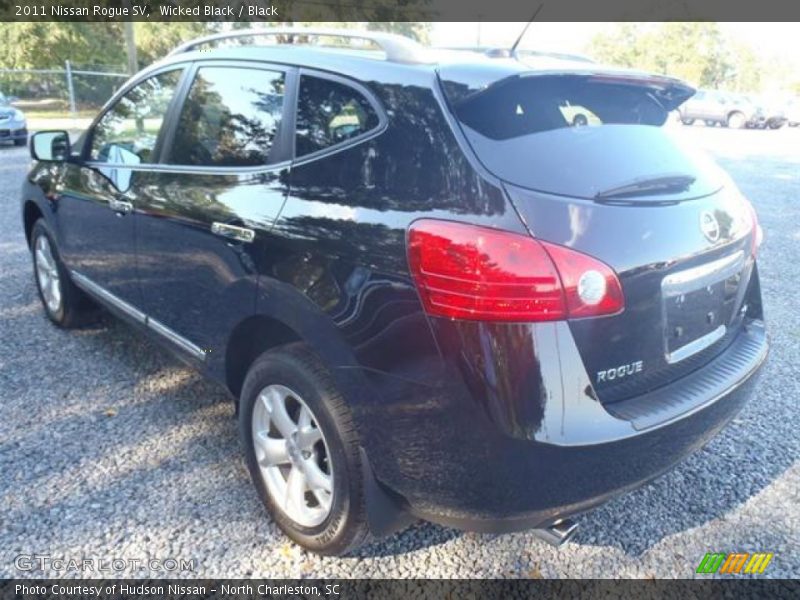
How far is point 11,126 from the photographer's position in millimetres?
14141

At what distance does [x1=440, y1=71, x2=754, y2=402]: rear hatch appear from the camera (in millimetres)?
1812

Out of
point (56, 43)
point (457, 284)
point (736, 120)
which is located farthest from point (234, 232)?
point (56, 43)

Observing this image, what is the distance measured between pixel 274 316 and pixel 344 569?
952 millimetres

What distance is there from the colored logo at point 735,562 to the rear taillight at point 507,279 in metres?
1.23

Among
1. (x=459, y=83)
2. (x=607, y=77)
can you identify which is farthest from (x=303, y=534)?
(x=607, y=77)

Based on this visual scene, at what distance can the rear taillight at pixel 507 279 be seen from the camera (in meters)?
1.73

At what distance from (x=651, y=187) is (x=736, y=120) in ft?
107

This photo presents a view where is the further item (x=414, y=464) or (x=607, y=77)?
(x=607, y=77)

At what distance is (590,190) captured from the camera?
6.16ft

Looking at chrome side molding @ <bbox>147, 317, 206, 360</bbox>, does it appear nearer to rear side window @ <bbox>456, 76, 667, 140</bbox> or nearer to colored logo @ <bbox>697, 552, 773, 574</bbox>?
rear side window @ <bbox>456, 76, 667, 140</bbox>

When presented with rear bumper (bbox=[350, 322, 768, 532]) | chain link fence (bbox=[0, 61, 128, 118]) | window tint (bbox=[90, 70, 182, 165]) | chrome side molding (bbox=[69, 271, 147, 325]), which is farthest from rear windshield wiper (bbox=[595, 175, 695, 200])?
chain link fence (bbox=[0, 61, 128, 118])

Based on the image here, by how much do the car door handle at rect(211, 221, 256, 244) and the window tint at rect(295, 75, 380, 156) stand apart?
35cm

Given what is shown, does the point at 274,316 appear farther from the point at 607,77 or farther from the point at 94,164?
the point at 94,164
